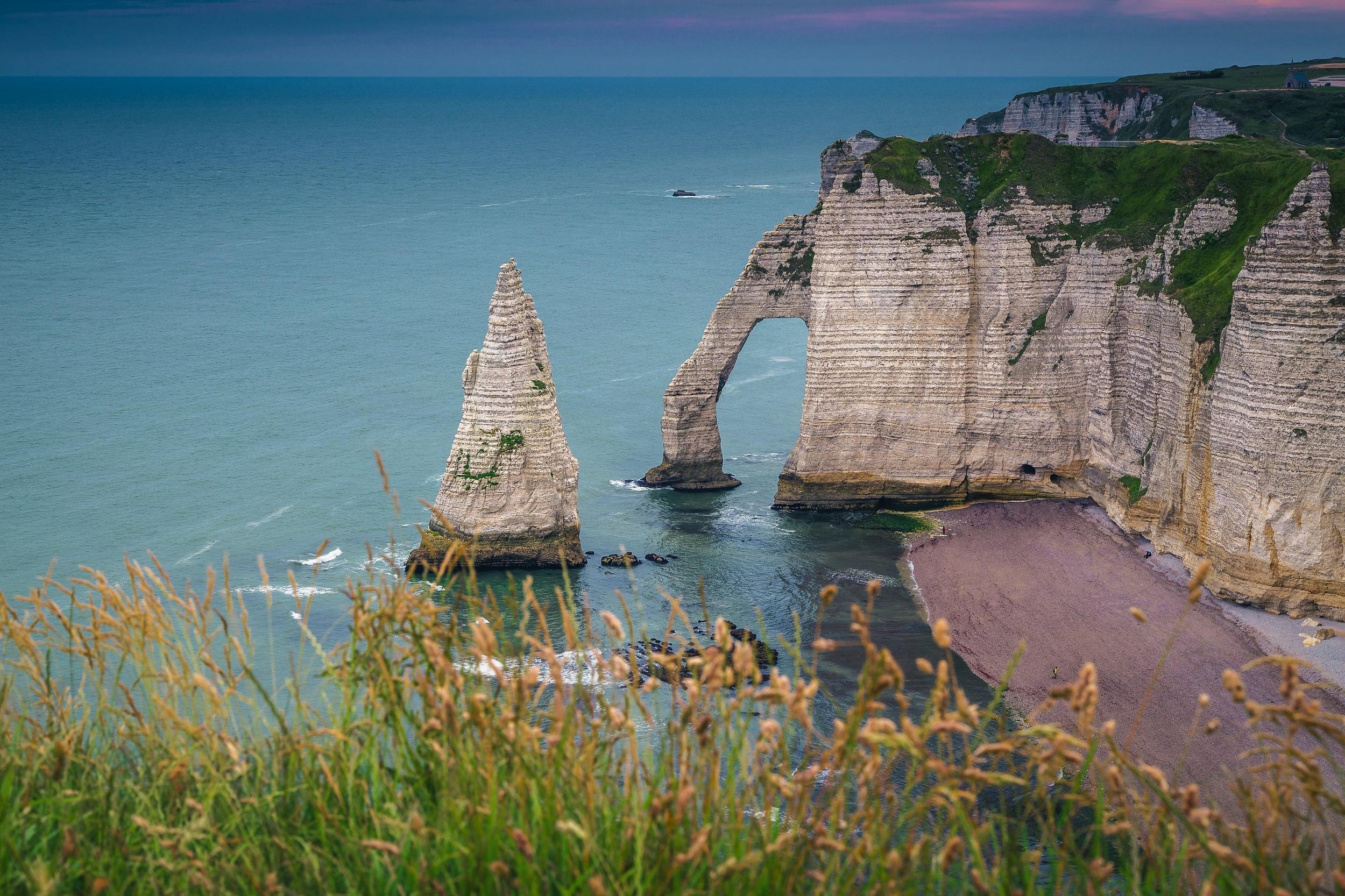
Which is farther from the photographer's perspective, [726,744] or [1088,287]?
[1088,287]

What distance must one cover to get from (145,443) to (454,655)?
93.2 feet

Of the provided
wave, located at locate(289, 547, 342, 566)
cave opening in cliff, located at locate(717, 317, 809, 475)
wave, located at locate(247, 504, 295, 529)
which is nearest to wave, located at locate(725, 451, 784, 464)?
cave opening in cliff, located at locate(717, 317, 809, 475)

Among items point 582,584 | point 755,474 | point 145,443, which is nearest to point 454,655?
point 582,584

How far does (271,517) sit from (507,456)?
9748 mm

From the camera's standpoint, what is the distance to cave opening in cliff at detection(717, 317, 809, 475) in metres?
51.7

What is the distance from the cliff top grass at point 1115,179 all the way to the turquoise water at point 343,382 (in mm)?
11118

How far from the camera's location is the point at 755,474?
48219 millimetres

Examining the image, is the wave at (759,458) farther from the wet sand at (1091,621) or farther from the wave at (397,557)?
the wave at (397,557)

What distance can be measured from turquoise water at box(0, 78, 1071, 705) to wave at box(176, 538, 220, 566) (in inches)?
3.6

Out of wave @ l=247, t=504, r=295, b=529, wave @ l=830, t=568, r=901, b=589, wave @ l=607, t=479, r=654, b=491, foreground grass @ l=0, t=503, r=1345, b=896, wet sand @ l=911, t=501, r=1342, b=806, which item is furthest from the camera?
wave @ l=607, t=479, r=654, b=491

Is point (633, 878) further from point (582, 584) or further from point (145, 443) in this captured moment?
point (145, 443)

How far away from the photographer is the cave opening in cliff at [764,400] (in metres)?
51.7

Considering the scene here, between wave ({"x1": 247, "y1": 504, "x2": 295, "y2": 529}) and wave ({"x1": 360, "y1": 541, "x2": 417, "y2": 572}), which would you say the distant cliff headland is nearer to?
wave ({"x1": 360, "y1": 541, "x2": 417, "y2": 572})

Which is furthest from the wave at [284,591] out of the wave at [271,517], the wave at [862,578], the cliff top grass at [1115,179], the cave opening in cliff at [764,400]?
the cliff top grass at [1115,179]
